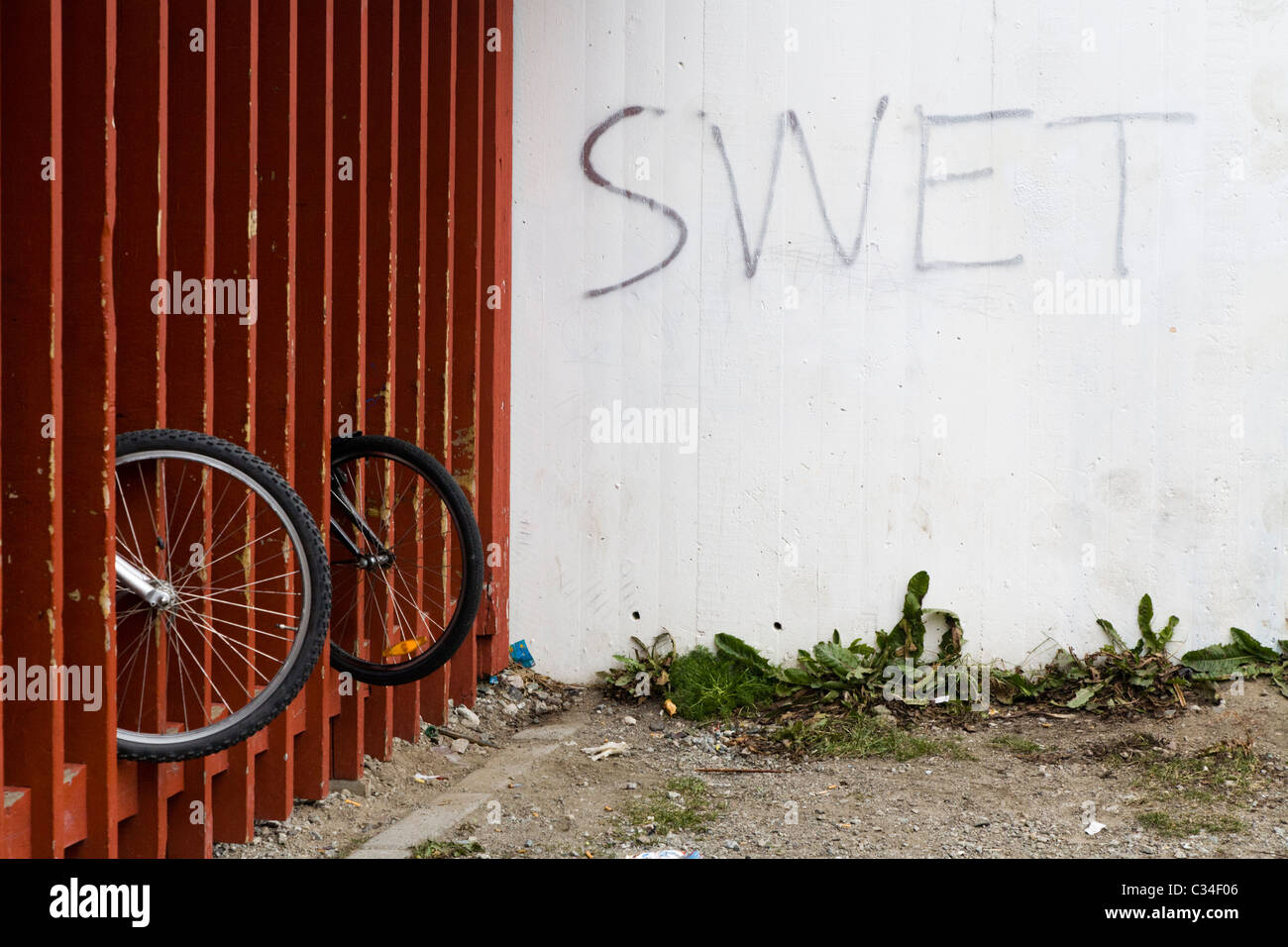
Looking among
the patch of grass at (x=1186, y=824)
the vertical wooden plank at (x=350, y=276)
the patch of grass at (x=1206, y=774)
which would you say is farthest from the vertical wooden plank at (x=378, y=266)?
the patch of grass at (x=1206, y=774)

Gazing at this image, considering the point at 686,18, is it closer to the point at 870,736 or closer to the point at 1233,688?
the point at 870,736

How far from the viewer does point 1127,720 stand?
186 inches

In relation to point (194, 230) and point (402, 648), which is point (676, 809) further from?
point (194, 230)

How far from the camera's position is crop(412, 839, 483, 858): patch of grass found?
11.3ft

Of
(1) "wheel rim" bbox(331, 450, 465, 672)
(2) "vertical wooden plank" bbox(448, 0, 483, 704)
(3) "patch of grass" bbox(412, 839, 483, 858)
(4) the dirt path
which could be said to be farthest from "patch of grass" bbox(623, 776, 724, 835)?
(2) "vertical wooden plank" bbox(448, 0, 483, 704)

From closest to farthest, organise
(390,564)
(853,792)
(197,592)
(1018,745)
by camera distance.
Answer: (197,592), (390,564), (853,792), (1018,745)

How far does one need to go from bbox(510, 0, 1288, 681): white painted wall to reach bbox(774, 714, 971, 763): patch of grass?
558 millimetres

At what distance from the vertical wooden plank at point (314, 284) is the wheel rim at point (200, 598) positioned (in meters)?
0.32

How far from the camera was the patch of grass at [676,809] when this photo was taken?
380cm

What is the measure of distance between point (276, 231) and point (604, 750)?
228 centimetres

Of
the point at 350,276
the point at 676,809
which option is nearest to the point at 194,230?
the point at 350,276

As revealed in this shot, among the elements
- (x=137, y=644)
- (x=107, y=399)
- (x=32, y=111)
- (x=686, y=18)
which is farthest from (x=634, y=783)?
(x=686, y=18)

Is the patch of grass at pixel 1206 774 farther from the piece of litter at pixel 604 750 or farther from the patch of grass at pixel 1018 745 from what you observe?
the piece of litter at pixel 604 750

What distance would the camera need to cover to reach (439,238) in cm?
470
